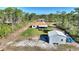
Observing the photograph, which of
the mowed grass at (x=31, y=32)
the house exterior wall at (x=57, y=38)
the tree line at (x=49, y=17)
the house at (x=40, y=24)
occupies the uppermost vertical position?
the tree line at (x=49, y=17)

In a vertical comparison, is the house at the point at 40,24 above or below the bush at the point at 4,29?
above

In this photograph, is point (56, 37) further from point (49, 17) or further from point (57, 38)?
point (49, 17)

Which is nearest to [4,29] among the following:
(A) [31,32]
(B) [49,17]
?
(A) [31,32]

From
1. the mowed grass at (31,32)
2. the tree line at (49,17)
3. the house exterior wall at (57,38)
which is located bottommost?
the house exterior wall at (57,38)

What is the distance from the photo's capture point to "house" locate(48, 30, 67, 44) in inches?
131

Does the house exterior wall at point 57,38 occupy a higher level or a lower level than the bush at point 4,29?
lower

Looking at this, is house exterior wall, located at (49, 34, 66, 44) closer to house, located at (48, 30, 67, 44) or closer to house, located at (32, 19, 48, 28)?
house, located at (48, 30, 67, 44)

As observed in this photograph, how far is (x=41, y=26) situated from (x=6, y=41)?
0.32m

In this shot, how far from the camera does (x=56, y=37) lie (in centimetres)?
333

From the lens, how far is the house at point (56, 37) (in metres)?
3.32

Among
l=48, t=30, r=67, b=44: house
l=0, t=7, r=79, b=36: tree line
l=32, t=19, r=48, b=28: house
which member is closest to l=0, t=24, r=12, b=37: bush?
l=0, t=7, r=79, b=36: tree line

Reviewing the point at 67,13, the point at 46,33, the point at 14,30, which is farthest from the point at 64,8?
the point at 14,30

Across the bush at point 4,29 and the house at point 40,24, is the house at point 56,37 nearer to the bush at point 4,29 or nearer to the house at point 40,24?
the house at point 40,24

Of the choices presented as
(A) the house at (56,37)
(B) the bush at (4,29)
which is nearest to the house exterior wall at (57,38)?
(A) the house at (56,37)
